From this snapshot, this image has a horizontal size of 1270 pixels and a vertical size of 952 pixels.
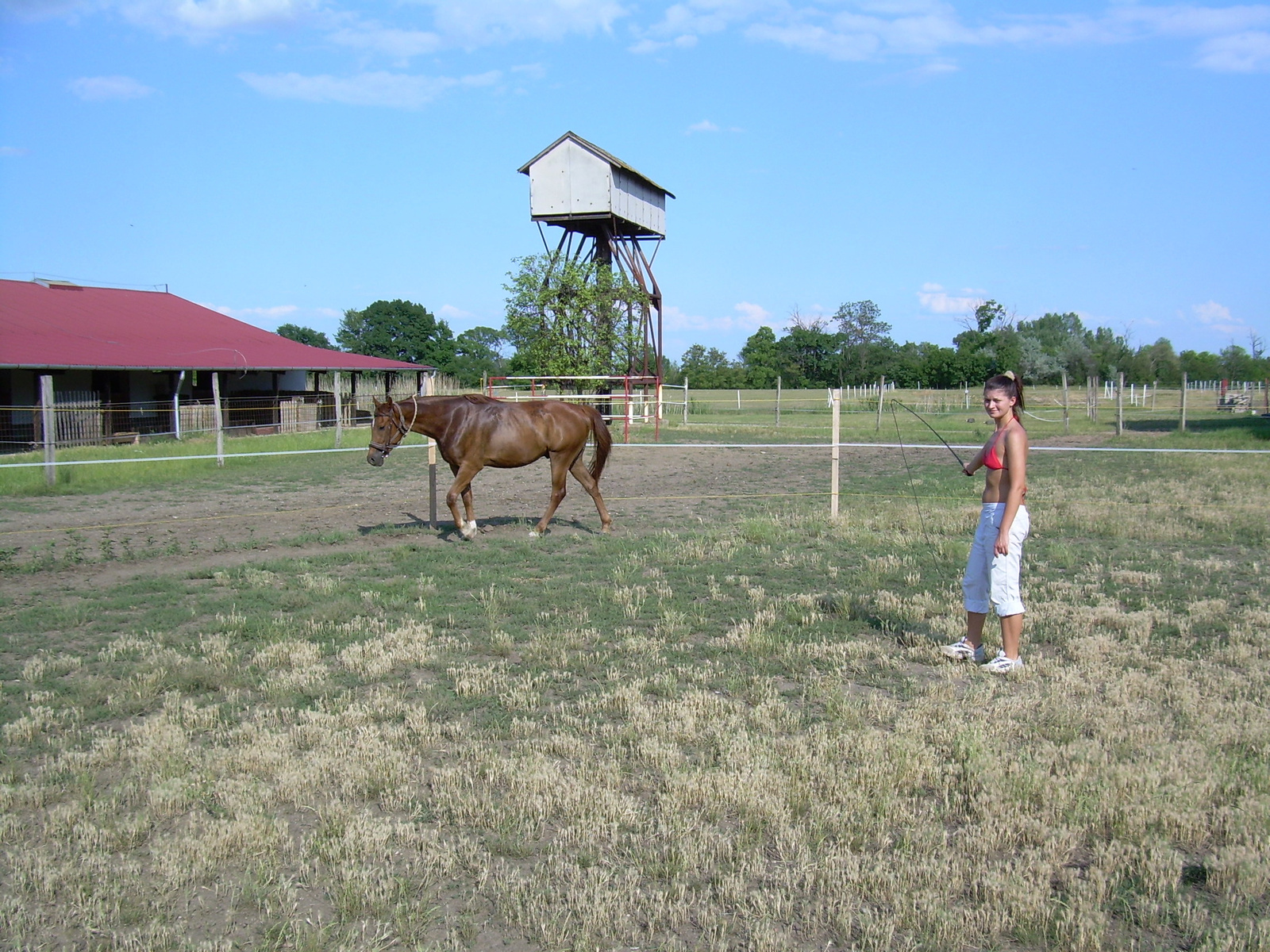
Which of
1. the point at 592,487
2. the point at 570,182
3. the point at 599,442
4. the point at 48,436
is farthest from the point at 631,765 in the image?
the point at 570,182

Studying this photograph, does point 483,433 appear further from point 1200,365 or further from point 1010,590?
point 1200,365

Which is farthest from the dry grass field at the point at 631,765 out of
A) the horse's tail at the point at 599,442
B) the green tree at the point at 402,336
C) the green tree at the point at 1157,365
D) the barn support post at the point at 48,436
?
the green tree at the point at 402,336

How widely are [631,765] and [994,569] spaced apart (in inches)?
110

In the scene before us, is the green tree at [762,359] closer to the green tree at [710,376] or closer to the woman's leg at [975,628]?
the green tree at [710,376]

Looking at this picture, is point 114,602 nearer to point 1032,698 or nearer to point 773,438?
point 1032,698

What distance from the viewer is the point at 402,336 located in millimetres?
86938

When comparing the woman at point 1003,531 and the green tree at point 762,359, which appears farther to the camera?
the green tree at point 762,359

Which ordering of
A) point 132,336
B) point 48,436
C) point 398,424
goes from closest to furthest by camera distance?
point 398,424, point 48,436, point 132,336

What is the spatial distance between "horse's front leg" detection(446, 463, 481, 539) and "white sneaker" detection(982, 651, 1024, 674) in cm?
653

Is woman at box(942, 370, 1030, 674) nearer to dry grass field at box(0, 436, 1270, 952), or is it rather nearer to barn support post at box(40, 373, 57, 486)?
dry grass field at box(0, 436, 1270, 952)

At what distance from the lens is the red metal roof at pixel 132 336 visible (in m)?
25.7

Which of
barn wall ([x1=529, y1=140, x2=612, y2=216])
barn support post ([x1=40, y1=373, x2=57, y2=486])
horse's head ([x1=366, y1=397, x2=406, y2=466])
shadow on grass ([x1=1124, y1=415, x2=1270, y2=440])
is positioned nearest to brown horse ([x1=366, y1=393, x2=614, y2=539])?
horse's head ([x1=366, y1=397, x2=406, y2=466])

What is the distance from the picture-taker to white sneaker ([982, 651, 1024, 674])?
596 centimetres

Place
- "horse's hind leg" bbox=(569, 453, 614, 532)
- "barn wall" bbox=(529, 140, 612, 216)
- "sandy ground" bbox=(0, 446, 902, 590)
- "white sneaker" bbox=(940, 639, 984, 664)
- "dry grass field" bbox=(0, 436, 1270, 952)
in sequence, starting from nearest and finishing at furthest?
"dry grass field" bbox=(0, 436, 1270, 952)
"white sneaker" bbox=(940, 639, 984, 664)
"sandy ground" bbox=(0, 446, 902, 590)
"horse's hind leg" bbox=(569, 453, 614, 532)
"barn wall" bbox=(529, 140, 612, 216)
